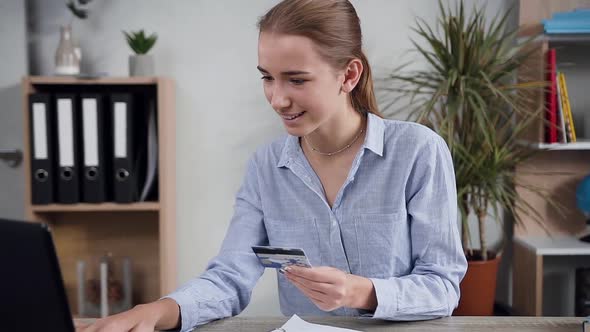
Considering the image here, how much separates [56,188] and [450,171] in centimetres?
170

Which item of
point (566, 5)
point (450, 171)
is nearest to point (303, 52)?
point (450, 171)

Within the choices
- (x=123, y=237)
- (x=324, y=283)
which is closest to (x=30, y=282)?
(x=324, y=283)

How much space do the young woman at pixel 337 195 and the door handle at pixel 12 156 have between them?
63.9 inches

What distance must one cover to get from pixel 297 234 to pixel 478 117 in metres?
1.24

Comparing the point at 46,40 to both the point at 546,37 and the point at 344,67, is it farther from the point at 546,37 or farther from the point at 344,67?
the point at 546,37

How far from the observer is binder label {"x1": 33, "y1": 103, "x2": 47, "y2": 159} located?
2402 millimetres

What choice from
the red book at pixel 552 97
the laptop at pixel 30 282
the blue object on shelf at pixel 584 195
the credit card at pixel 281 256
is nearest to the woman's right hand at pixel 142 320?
the credit card at pixel 281 256

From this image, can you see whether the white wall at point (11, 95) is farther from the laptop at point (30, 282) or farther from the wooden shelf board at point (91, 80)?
the laptop at point (30, 282)

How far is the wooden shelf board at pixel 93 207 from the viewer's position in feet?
8.03

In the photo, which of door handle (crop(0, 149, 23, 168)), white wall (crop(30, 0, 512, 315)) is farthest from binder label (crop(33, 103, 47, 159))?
white wall (crop(30, 0, 512, 315))

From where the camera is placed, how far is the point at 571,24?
244 centimetres

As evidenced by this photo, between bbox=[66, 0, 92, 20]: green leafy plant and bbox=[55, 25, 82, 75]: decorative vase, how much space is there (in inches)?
4.2

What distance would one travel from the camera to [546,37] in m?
2.51

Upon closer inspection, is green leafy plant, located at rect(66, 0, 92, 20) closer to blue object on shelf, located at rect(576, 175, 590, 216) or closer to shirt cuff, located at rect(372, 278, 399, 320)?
shirt cuff, located at rect(372, 278, 399, 320)
